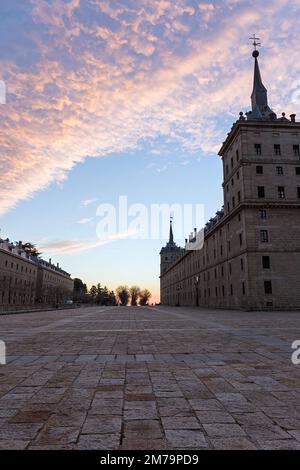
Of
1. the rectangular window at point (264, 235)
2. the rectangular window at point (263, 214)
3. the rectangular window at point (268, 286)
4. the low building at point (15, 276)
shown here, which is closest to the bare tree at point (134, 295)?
the low building at point (15, 276)

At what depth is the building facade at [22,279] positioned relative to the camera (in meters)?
74.1

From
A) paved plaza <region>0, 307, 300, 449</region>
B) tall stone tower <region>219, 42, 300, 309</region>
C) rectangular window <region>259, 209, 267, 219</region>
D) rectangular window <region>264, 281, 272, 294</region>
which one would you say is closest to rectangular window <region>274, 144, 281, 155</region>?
tall stone tower <region>219, 42, 300, 309</region>

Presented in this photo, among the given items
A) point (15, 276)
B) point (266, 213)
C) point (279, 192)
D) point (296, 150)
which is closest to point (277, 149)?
point (296, 150)

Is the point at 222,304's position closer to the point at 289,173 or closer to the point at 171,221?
the point at 289,173

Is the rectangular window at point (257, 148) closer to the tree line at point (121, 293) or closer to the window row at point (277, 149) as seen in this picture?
the window row at point (277, 149)

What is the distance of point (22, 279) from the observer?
8681cm

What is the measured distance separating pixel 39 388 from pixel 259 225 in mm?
38017

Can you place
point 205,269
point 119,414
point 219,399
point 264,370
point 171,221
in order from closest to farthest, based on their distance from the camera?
1. point 119,414
2. point 219,399
3. point 264,370
4. point 205,269
5. point 171,221

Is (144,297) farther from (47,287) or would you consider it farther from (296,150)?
(296,150)

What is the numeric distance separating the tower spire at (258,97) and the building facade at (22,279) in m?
48.8

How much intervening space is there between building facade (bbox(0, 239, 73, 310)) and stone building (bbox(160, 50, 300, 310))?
40919 millimetres

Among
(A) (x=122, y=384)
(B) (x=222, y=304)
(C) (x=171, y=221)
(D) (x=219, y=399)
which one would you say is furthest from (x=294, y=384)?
(C) (x=171, y=221)

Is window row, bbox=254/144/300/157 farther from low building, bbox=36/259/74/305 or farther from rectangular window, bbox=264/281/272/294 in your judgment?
low building, bbox=36/259/74/305
